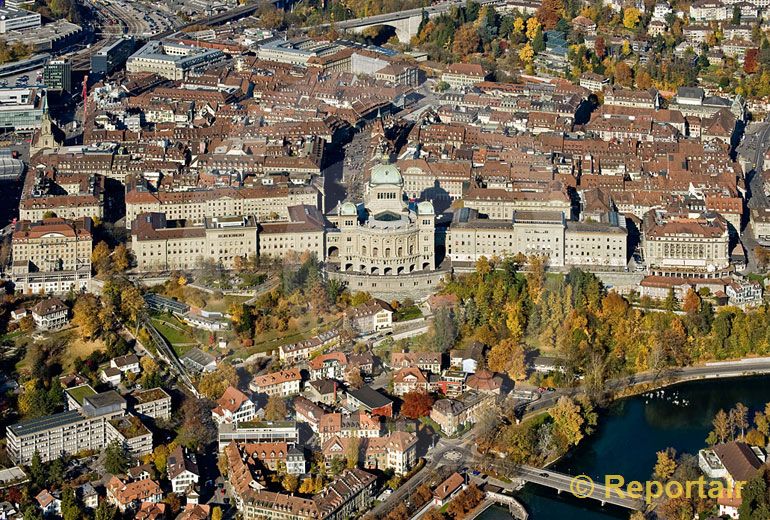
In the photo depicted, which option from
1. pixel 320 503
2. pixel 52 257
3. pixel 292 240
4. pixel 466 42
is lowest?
pixel 320 503

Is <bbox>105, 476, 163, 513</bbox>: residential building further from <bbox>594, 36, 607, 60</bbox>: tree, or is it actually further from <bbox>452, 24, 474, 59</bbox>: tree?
<bbox>452, 24, 474, 59</bbox>: tree

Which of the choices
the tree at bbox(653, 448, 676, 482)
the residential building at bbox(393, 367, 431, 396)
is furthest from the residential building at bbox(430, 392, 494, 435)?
the tree at bbox(653, 448, 676, 482)

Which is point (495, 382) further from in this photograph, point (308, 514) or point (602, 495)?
point (308, 514)

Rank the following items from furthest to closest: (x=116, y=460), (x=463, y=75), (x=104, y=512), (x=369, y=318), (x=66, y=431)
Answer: (x=463, y=75) → (x=369, y=318) → (x=66, y=431) → (x=116, y=460) → (x=104, y=512)

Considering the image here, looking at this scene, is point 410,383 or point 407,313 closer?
point 410,383

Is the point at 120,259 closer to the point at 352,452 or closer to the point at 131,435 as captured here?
the point at 131,435

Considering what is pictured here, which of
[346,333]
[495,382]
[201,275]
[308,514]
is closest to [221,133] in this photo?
[201,275]

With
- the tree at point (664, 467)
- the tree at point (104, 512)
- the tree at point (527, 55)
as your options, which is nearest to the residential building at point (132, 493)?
the tree at point (104, 512)

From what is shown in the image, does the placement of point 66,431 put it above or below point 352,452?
above

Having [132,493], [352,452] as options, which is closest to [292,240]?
[352,452]
